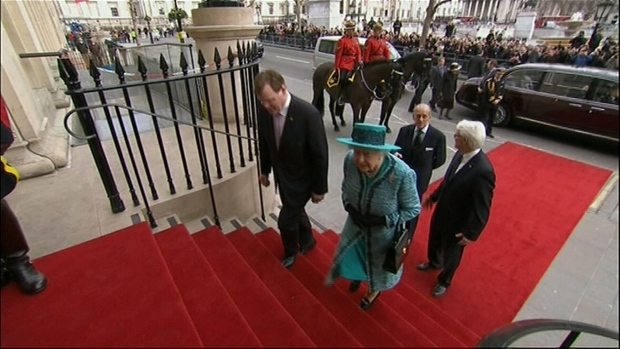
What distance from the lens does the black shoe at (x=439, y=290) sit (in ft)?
10.3

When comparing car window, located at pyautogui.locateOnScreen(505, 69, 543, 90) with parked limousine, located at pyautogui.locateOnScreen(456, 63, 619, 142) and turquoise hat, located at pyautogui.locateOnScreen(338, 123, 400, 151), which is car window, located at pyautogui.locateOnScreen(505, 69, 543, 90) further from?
turquoise hat, located at pyautogui.locateOnScreen(338, 123, 400, 151)

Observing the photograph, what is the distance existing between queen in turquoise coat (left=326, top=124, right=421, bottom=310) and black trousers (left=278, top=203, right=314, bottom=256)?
0.49 metres

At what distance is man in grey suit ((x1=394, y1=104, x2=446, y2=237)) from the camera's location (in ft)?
10.6

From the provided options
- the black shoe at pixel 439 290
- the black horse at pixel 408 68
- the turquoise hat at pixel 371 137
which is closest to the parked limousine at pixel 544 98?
the black horse at pixel 408 68

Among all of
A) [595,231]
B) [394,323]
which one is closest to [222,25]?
[394,323]

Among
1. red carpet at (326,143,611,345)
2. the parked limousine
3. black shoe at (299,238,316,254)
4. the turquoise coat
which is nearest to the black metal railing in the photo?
black shoe at (299,238,316,254)

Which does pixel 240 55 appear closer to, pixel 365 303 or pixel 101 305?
pixel 101 305

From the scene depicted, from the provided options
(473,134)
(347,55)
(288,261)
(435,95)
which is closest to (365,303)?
(288,261)

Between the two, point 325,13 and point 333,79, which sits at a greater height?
point 325,13

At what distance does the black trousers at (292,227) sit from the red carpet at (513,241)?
1125mm

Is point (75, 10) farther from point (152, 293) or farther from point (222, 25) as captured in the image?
point (152, 293)

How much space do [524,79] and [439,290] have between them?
547 cm

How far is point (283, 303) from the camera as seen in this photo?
221cm

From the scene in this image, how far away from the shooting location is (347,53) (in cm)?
726
